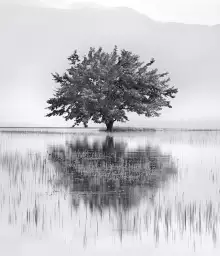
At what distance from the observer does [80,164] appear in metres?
23.5

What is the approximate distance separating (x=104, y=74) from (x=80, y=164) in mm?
41517

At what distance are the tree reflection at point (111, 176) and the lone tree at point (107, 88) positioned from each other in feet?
118

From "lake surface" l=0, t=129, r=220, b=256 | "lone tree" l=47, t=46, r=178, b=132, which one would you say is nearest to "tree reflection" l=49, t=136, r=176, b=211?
"lake surface" l=0, t=129, r=220, b=256

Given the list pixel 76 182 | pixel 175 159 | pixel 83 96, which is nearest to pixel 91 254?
pixel 76 182

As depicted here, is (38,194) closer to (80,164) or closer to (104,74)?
(80,164)

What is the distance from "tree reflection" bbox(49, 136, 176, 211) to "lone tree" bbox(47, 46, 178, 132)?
36035mm

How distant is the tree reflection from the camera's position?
14172 millimetres

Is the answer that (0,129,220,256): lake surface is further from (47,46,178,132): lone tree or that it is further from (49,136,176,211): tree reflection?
(47,46,178,132): lone tree

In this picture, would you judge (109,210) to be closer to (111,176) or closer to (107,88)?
(111,176)

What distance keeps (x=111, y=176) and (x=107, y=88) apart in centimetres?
4557

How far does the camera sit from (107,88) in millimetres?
64000

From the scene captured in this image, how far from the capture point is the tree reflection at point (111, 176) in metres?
14.2

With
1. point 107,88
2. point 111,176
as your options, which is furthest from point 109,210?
point 107,88

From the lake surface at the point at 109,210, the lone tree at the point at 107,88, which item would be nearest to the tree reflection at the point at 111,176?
the lake surface at the point at 109,210
